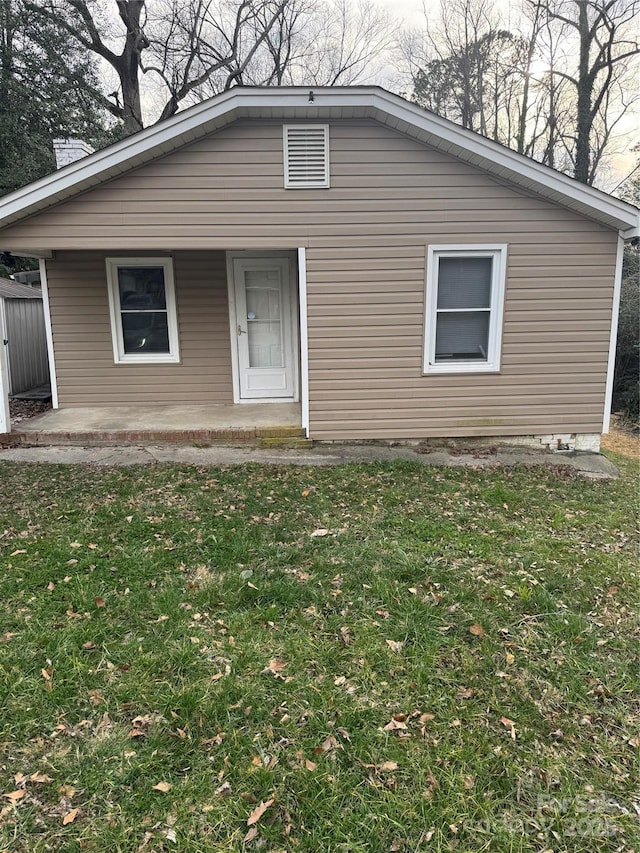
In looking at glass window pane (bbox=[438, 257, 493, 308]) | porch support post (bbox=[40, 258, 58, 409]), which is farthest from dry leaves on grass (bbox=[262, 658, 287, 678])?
porch support post (bbox=[40, 258, 58, 409])

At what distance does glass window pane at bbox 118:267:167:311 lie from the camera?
7793 millimetres

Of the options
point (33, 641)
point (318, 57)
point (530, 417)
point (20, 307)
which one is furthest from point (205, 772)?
point (318, 57)

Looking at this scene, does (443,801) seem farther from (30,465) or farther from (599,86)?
(599,86)

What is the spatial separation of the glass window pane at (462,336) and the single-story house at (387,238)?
0.02 metres

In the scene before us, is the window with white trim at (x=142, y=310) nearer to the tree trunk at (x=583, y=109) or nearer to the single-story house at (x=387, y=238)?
the single-story house at (x=387, y=238)

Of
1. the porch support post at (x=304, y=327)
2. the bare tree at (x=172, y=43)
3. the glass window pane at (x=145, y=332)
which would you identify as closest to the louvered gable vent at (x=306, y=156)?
the porch support post at (x=304, y=327)

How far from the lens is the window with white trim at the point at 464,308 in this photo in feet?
21.5

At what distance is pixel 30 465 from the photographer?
5.95 metres

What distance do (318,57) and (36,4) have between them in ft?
32.5

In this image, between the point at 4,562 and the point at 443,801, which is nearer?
the point at 443,801

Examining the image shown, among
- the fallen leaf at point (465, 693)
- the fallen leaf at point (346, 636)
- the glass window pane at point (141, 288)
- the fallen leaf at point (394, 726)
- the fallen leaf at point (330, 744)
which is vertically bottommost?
the fallen leaf at point (330, 744)

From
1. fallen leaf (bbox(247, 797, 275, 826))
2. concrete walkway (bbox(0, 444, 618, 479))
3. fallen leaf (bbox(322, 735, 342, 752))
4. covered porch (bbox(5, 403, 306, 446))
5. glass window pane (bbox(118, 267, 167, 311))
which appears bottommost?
fallen leaf (bbox(247, 797, 275, 826))

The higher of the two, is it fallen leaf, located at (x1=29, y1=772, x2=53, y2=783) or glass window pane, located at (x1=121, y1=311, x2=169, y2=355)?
glass window pane, located at (x1=121, y1=311, x2=169, y2=355)

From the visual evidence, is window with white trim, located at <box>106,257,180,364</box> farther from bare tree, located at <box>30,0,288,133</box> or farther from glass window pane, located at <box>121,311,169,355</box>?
bare tree, located at <box>30,0,288,133</box>
